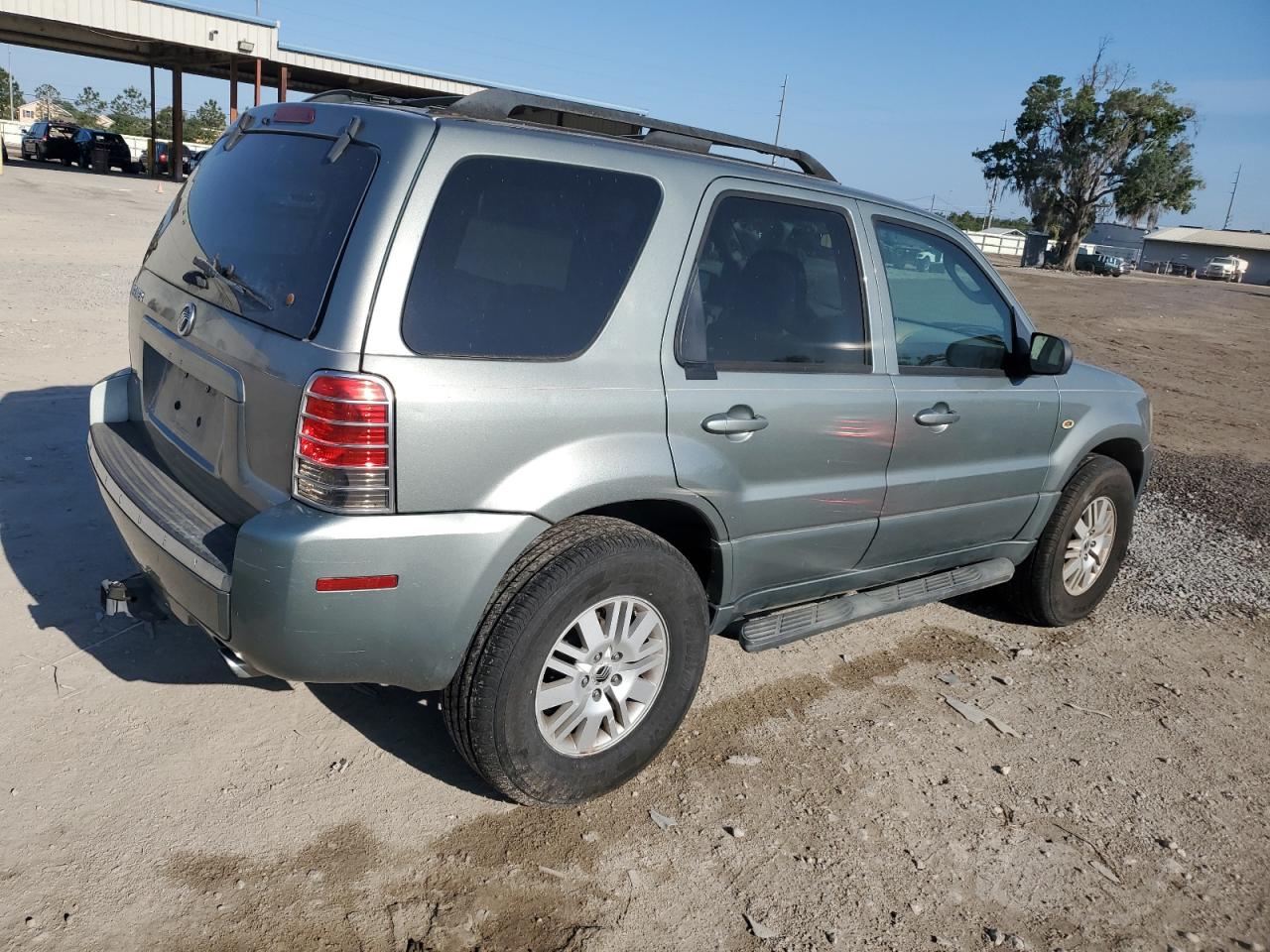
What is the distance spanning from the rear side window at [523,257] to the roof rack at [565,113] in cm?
27

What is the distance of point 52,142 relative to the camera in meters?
35.3

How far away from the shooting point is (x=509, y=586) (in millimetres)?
2816

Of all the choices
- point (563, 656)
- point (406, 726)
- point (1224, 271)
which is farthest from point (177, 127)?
point (1224, 271)

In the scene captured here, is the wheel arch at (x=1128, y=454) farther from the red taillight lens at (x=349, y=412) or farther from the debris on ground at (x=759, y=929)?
the red taillight lens at (x=349, y=412)

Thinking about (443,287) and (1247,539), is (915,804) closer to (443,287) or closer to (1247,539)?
(443,287)

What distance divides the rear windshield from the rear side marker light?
2.11 ft

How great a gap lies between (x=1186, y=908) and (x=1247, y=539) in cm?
441

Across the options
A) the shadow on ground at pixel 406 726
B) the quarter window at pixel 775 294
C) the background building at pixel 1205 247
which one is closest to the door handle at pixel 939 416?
the quarter window at pixel 775 294

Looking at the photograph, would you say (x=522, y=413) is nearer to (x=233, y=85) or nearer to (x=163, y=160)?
(x=233, y=85)

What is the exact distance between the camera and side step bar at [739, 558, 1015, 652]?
3.63m

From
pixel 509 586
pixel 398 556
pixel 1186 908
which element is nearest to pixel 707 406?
pixel 509 586

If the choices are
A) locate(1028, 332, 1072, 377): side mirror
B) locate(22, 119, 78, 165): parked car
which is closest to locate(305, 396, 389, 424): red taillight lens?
locate(1028, 332, 1072, 377): side mirror

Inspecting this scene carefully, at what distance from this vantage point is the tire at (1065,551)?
187 inches

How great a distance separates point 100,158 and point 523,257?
38.9m
